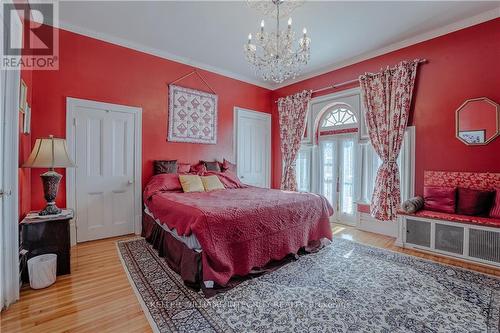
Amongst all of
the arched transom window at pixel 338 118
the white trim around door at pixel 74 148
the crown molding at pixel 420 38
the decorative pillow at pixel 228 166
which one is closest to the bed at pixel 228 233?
the white trim around door at pixel 74 148

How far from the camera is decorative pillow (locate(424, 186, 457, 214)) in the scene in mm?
3088

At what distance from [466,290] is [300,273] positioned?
1.49 meters

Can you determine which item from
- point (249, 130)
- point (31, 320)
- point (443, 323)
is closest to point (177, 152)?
point (249, 130)

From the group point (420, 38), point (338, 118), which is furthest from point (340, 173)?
point (420, 38)

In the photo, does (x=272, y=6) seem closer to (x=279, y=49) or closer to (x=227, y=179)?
(x=279, y=49)

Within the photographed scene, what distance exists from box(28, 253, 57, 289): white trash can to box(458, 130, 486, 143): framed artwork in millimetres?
4942

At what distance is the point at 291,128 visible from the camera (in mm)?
5277

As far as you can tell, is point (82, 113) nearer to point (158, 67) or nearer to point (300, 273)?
point (158, 67)

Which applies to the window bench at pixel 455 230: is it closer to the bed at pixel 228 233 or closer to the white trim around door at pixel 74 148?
the bed at pixel 228 233

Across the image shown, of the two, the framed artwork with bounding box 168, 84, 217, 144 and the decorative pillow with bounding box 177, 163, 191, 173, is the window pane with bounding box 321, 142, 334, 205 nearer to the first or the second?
the framed artwork with bounding box 168, 84, 217, 144

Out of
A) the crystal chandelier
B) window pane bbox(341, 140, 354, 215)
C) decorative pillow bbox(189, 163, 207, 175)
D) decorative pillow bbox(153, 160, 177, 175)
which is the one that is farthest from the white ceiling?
decorative pillow bbox(189, 163, 207, 175)

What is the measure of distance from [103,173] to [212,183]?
160cm

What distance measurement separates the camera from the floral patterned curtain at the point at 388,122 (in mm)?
3578

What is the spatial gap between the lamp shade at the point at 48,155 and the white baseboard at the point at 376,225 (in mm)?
4314
